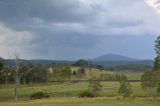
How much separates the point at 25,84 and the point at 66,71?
37618 mm

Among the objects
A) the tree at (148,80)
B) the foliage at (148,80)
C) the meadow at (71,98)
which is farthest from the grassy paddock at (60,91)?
the tree at (148,80)

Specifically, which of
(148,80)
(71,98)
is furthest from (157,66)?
(71,98)

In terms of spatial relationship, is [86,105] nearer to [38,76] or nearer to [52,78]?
[38,76]

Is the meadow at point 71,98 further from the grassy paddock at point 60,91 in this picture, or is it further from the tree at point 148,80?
the tree at point 148,80

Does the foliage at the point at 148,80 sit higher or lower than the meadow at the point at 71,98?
higher

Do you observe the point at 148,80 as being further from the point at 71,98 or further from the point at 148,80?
the point at 71,98

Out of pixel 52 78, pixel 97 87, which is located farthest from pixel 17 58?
pixel 52 78

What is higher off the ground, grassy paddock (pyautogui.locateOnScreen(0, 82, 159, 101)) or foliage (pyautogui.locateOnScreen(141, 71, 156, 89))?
foliage (pyautogui.locateOnScreen(141, 71, 156, 89))

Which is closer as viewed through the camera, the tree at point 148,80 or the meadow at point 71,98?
the meadow at point 71,98

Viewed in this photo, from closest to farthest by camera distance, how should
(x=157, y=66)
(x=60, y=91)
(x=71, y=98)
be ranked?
(x=71, y=98) < (x=157, y=66) < (x=60, y=91)

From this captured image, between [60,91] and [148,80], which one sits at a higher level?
[148,80]

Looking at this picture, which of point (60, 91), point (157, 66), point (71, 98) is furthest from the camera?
point (60, 91)

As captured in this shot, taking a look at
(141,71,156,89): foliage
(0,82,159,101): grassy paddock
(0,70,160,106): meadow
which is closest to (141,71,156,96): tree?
(141,71,156,89): foliage

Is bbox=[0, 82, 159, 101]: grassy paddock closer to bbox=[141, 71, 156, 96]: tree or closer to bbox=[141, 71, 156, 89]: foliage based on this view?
bbox=[141, 71, 156, 89]: foliage
